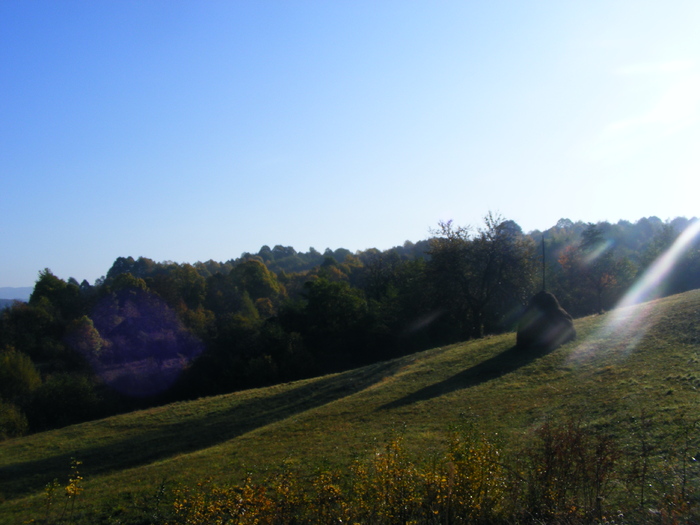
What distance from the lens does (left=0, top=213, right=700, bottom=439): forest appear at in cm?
3697

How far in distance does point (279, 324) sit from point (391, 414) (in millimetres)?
37911

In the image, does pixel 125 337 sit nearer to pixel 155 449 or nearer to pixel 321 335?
pixel 321 335

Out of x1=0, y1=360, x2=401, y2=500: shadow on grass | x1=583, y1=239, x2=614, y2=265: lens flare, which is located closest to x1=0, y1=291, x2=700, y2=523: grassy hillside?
x1=0, y1=360, x2=401, y2=500: shadow on grass

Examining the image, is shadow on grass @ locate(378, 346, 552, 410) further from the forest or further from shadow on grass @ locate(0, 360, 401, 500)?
the forest

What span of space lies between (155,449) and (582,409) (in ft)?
53.0

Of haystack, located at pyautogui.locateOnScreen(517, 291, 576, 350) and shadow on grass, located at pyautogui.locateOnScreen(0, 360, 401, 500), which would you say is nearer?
shadow on grass, located at pyautogui.locateOnScreen(0, 360, 401, 500)

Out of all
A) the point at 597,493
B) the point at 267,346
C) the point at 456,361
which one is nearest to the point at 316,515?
the point at 597,493

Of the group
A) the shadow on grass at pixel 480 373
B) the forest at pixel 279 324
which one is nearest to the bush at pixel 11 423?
the forest at pixel 279 324

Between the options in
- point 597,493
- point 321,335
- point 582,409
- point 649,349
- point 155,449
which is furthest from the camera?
point 321,335

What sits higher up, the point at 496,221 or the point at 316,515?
the point at 496,221

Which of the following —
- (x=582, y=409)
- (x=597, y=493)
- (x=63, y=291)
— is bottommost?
(x=582, y=409)

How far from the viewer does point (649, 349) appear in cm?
1761

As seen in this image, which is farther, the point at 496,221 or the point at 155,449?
the point at 496,221

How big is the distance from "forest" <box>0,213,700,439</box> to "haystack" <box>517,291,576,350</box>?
6510 mm
